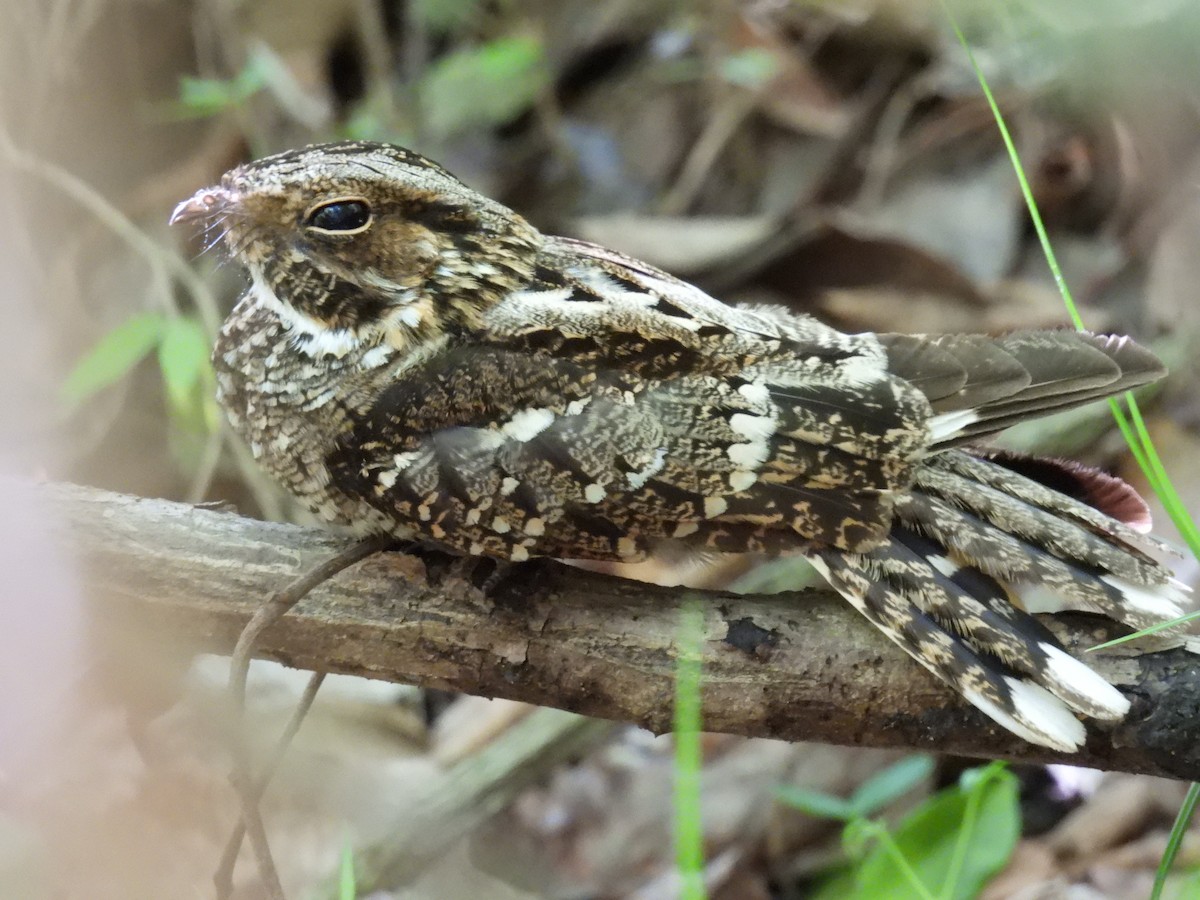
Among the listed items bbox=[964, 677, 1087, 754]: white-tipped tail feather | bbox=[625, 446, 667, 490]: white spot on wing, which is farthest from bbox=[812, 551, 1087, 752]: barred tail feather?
bbox=[625, 446, 667, 490]: white spot on wing

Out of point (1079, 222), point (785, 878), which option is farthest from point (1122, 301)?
point (785, 878)

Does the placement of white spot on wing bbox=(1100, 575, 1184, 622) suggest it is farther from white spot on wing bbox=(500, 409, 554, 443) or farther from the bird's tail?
white spot on wing bbox=(500, 409, 554, 443)

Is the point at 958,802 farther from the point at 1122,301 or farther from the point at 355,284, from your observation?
the point at 1122,301

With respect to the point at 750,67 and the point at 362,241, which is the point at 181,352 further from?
the point at 750,67

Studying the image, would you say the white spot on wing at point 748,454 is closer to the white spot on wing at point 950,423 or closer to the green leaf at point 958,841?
the white spot on wing at point 950,423

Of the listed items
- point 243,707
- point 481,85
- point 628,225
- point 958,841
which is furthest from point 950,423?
point 481,85

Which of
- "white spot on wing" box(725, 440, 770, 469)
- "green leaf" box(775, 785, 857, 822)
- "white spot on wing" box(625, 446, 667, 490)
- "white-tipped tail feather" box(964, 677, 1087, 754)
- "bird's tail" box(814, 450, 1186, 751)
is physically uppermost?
"white spot on wing" box(725, 440, 770, 469)

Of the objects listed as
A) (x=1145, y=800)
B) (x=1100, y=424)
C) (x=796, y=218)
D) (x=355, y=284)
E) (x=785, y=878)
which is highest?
(x=355, y=284)
